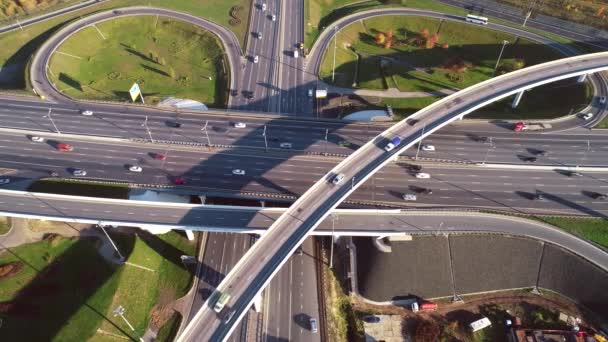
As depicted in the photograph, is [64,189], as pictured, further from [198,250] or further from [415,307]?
[415,307]

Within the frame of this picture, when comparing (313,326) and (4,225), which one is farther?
(4,225)

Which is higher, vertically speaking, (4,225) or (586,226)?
(586,226)

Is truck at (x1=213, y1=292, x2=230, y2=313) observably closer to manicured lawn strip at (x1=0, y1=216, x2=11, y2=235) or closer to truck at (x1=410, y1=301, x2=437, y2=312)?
truck at (x1=410, y1=301, x2=437, y2=312)

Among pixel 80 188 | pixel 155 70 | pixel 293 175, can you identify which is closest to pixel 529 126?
pixel 293 175

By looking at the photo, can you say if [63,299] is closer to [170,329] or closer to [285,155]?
[170,329]

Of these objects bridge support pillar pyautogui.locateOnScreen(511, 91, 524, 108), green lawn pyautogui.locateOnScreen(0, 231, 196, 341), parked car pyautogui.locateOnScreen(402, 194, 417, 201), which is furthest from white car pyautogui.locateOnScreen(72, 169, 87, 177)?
bridge support pillar pyautogui.locateOnScreen(511, 91, 524, 108)

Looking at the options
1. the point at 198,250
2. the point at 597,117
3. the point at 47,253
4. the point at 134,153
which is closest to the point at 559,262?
the point at 597,117
